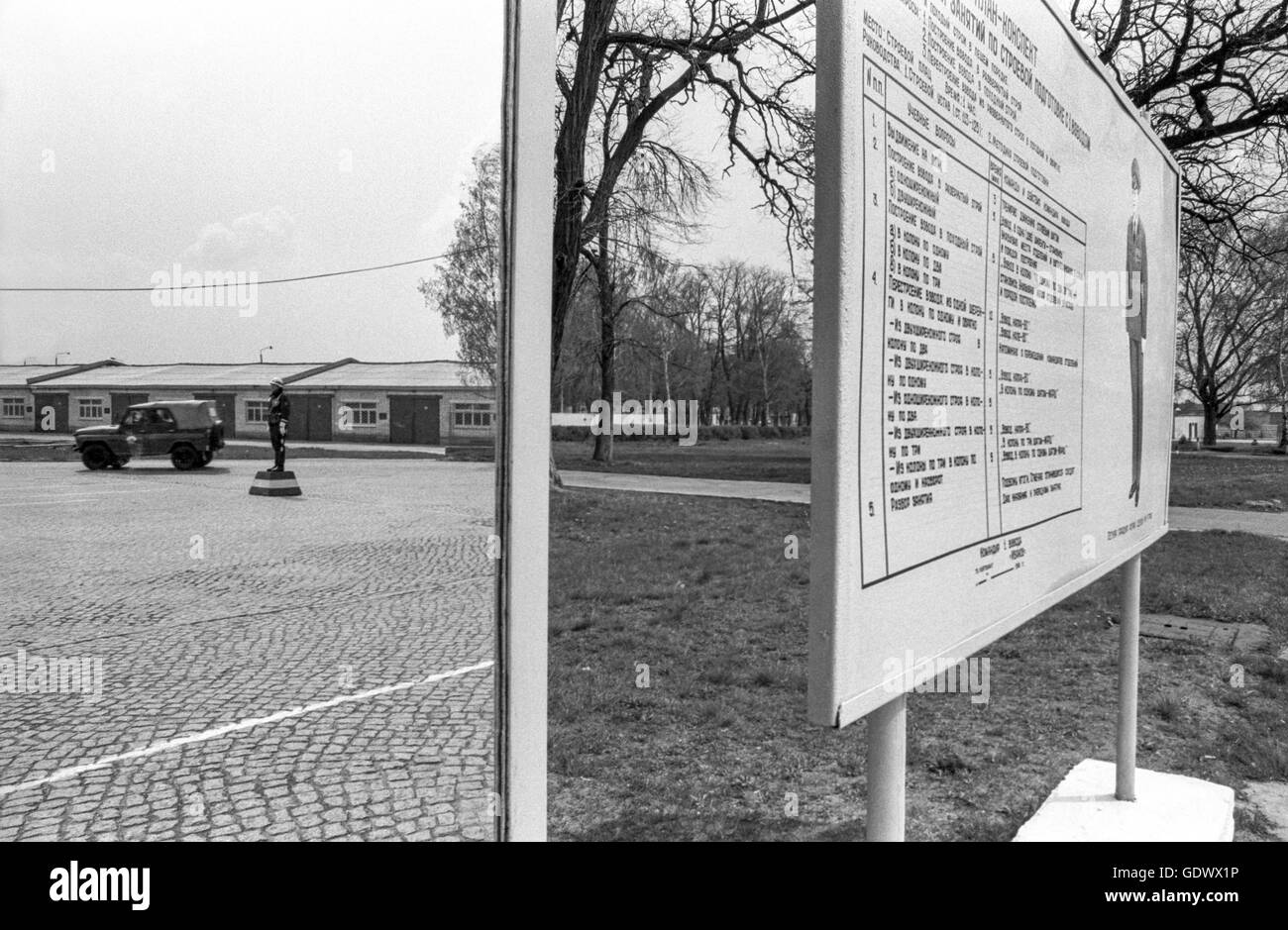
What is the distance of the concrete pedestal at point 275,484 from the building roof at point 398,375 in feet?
0.41

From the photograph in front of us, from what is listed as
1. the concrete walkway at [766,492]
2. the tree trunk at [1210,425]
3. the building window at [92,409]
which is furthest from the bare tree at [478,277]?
the tree trunk at [1210,425]

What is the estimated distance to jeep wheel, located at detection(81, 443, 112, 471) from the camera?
116 cm

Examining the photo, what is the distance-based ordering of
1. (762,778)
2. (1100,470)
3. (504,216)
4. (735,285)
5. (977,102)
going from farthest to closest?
(735,285)
(762,778)
(1100,470)
(977,102)
(504,216)

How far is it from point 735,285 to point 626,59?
29.3ft

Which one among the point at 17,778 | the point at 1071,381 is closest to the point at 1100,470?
the point at 1071,381

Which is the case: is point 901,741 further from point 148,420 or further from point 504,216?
point 148,420

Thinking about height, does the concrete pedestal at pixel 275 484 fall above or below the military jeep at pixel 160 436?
below

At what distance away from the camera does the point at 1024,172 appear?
1943 mm

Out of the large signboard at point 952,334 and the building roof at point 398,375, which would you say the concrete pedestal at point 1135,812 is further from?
the building roof at point 398,375

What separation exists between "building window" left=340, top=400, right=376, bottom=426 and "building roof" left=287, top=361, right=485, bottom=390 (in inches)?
0.8

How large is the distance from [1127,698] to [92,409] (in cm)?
315

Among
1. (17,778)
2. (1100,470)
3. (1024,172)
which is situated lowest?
(17,778)

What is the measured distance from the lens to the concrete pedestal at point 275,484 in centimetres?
117

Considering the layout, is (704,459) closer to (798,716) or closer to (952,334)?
(798,716)
